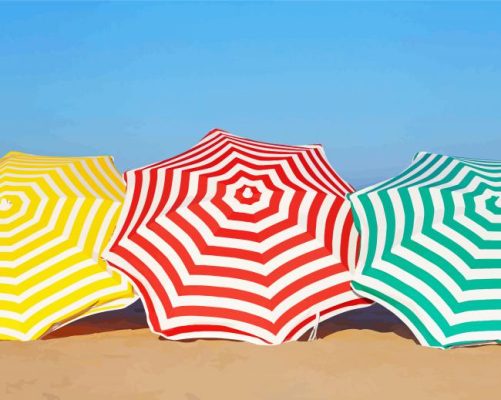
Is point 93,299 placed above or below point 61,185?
below

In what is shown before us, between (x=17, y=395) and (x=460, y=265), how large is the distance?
2.62 metres

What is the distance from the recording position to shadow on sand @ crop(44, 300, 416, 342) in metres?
4.79

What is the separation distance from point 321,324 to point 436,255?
1129mm

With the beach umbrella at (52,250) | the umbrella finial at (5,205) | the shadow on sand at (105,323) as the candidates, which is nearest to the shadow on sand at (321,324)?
the shadow on sand at (105,323)

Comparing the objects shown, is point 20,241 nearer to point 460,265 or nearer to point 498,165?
point 460,265

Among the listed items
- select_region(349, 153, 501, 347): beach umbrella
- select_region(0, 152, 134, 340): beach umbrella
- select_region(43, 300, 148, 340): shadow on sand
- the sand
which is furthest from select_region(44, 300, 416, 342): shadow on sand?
select_region(349, 153, 501, 347): beach umbrella

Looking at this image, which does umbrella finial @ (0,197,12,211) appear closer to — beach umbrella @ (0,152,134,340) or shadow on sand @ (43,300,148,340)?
beach umbrella @ (0,152,134,340)

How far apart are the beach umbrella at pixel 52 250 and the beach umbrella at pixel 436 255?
160 centimetres

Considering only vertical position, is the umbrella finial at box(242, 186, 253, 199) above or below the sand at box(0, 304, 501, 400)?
above

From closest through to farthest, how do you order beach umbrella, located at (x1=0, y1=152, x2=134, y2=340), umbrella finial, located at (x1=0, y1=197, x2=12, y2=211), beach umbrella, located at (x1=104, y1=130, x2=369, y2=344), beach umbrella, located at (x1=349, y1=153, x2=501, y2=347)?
beach umbrella, located at (x1=349, y1=153, x2=501, y2=347), beach umbrella, located at (x1=104, y1=130, x2=369, y2=344), beach umbrella, located at (x1=0, y1=152, x2=134, y2=340), umbrella finial, located at (x1=0, y1=197, x2=12, y2=211)

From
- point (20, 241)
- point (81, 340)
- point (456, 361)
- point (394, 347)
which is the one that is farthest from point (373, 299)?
point (20, 241)

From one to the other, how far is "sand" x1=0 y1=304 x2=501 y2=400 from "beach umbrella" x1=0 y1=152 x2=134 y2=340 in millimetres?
216

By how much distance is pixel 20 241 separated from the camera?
4.64 m

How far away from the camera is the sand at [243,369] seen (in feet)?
11.7
